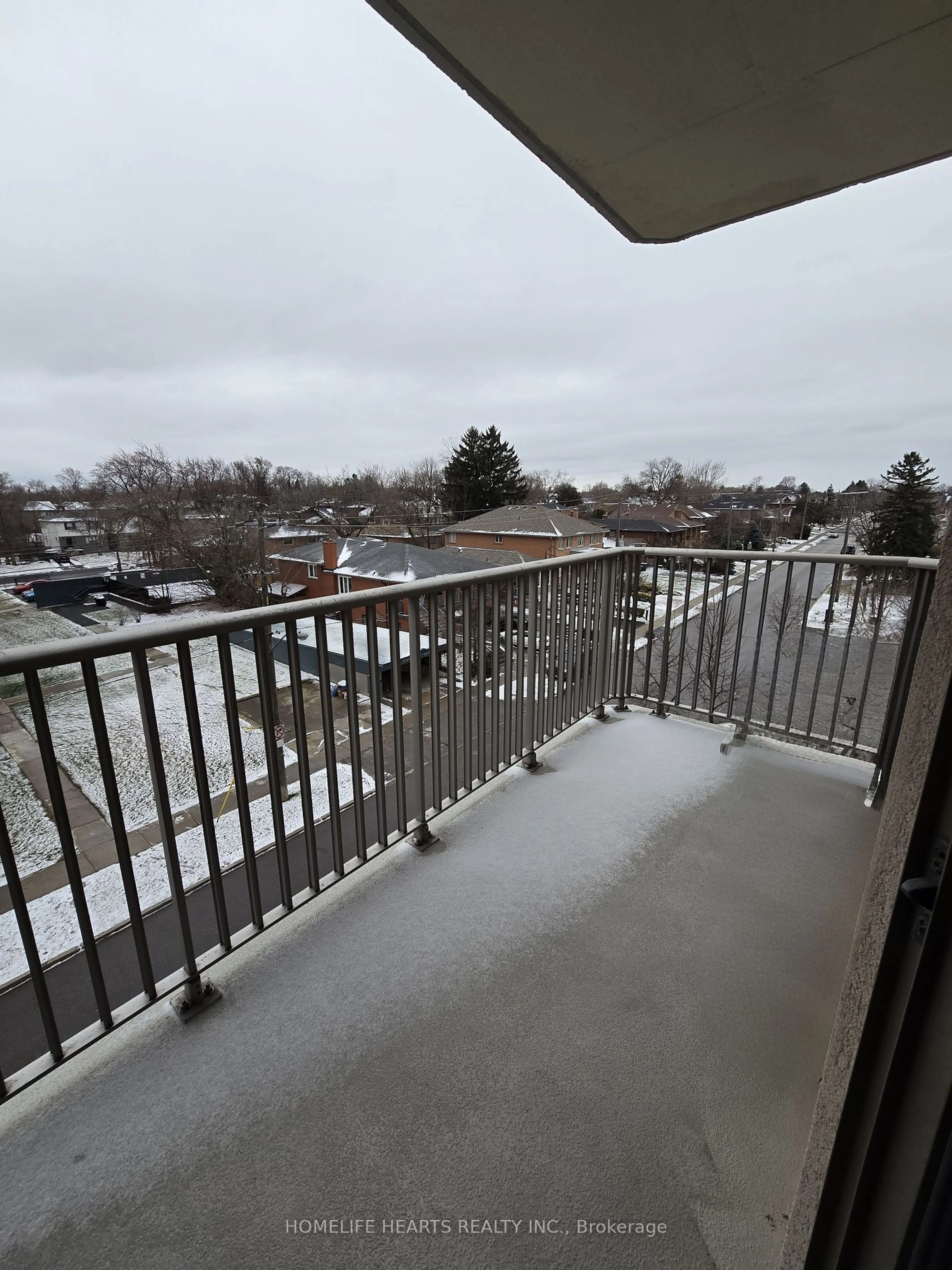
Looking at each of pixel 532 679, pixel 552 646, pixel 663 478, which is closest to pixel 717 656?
pixel 552 646

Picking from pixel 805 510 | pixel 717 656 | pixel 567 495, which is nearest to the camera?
pixel 717 656

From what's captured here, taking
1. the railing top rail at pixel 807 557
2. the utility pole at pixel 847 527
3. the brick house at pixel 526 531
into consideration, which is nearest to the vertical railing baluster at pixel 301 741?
the railing top rail at pixel 807 557

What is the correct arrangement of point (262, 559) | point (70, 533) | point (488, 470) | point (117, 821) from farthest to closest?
point (488, 470) < point (70, 533) < point (262, 559) < point (117, 821)

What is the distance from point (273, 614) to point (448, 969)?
106cm

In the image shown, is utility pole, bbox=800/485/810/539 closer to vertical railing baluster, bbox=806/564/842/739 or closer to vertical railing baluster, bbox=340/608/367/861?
vertical railing baluster, bbox=806/564/842/739

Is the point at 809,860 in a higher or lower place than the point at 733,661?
lower

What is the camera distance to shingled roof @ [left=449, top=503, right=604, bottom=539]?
464 inches

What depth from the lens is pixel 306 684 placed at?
5.06 ft

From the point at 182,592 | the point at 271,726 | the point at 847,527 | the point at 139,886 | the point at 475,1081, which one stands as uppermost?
the point at 847,527

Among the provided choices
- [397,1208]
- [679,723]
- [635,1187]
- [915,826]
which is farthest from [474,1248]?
[679,723]

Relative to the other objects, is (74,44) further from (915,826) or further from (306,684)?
(915,826)

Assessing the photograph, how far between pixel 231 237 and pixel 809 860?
13250 mm

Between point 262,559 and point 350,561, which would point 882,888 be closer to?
point 350,561

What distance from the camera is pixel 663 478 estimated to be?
1753 cm
